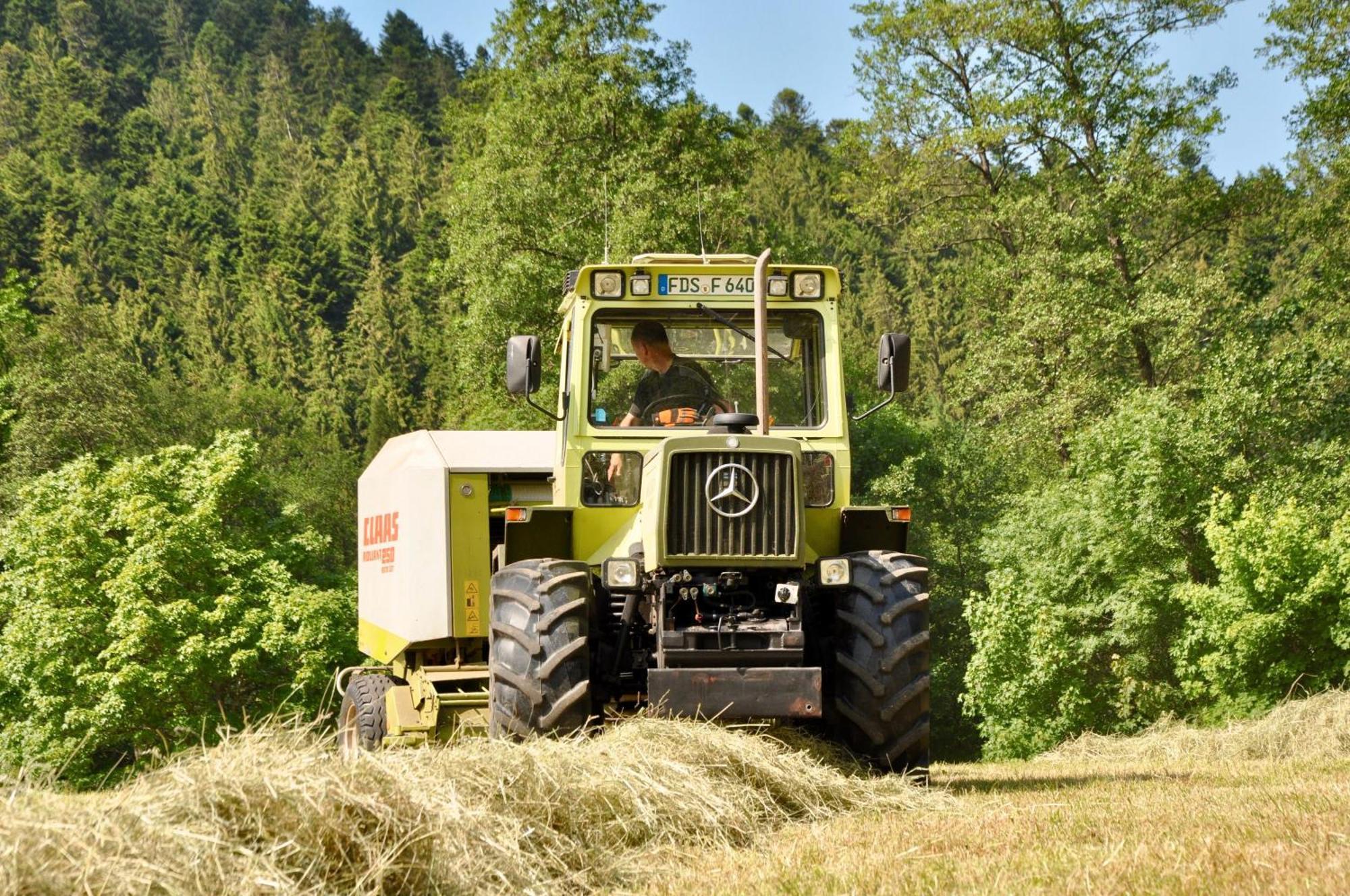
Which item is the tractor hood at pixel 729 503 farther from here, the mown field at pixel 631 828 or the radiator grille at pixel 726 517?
the mown field at pixel 631 828

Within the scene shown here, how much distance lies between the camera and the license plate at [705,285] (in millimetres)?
10508

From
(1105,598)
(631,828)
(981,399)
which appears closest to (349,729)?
(631,828)

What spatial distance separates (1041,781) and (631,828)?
5687 millimetres

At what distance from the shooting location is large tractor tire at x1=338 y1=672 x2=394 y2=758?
12023 millimetres

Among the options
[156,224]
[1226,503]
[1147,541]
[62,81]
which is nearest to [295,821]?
[1226,503]

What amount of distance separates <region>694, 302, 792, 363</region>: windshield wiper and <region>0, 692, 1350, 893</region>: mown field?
259 centimetres

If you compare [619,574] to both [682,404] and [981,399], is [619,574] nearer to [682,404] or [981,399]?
[682,404]

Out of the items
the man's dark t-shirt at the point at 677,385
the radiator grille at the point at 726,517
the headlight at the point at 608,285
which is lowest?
the radiator grille at the point at 726,517

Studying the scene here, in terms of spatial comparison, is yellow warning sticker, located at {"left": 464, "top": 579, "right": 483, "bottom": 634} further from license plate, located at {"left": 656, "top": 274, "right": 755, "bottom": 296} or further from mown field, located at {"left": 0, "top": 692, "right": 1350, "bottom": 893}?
mown field, located at {"left": 0, "top": 692, "right": 1350, "bottom": 893}

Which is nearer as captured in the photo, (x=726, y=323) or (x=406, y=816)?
(x=406, y=816)

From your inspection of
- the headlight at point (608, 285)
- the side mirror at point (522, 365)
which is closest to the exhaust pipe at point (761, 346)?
the headlight at point (608, 285)

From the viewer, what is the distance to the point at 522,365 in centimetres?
970

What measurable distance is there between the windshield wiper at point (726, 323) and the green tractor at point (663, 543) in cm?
2

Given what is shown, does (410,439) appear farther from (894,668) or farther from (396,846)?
(396,846)
